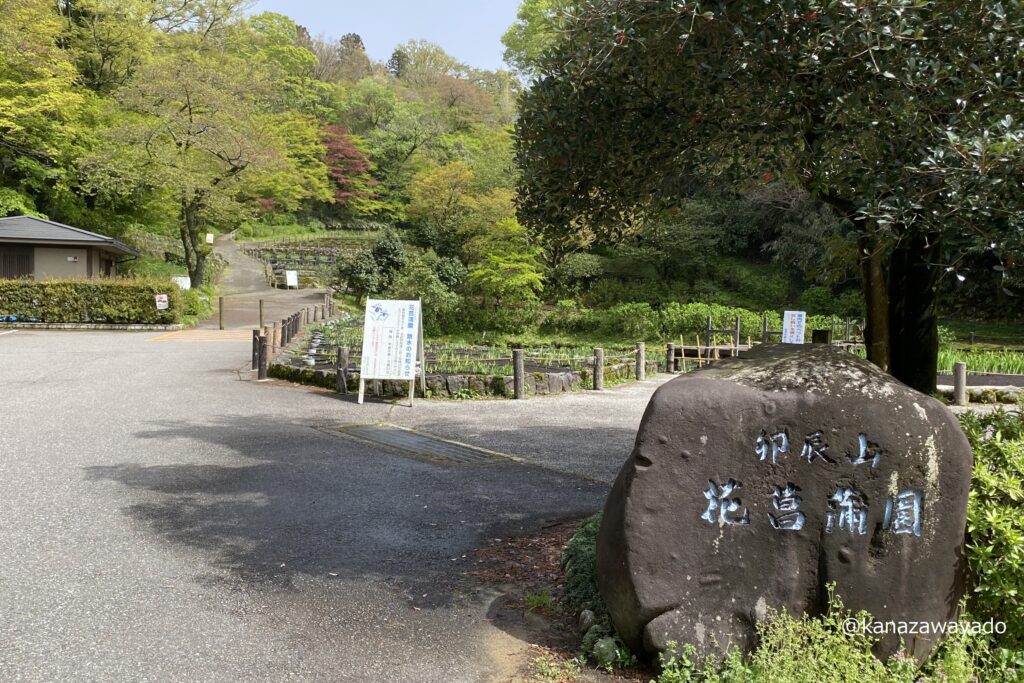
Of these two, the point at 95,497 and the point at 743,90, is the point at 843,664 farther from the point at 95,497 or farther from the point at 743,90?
the point at 95,497

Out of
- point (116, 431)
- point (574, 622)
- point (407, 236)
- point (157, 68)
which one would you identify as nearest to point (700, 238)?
point (407, 236)

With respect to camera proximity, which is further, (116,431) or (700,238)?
(700,238)

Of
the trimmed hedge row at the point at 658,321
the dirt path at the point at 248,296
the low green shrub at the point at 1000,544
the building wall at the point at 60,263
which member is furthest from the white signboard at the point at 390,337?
the building wall at the point at 60,263

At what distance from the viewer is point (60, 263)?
86.0 ft

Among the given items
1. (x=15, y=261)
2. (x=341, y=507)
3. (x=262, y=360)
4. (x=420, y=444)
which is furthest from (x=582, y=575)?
(x=15, y=261)

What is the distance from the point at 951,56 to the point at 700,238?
2984 cm

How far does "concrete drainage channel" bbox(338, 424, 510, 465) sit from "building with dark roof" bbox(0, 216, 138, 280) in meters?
21.0

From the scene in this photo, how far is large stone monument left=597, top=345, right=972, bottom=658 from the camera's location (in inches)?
134

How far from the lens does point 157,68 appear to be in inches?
980

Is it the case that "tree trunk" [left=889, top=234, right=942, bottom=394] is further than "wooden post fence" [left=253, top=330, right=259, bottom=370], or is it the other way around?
"wooden post fence" [left=253, top=330, right=259, bottom=370]

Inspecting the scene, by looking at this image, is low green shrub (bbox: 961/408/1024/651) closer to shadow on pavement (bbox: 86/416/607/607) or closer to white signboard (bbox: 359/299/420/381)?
shadow on pavement (bbox: 86/416/607/607)

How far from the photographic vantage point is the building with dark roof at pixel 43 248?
25234 millimetres

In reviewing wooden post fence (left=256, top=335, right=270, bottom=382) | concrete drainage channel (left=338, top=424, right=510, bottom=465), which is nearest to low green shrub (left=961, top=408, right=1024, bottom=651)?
concrete drainage channel (left=338, top=424, right=510, bottom=465)

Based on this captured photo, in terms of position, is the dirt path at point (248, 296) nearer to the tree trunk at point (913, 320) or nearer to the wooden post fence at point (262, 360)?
the wooden post fence at point (262, 360)
